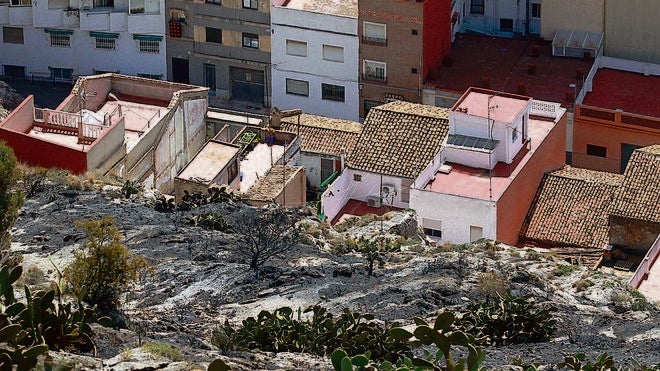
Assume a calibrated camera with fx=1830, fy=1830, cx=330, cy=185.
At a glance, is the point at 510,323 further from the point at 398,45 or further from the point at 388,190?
the point at 398,45

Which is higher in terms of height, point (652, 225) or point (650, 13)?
point (650, 13)

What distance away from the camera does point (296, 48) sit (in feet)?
278

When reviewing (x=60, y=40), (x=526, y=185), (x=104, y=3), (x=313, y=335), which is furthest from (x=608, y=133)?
(x=313, y=335)

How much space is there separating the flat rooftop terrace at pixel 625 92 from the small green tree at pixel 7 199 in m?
34.5

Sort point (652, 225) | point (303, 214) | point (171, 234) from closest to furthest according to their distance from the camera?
point (171, 234) → point (303, 214) → point (652, 225)

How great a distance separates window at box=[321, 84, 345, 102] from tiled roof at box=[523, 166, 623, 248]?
14.3 metres

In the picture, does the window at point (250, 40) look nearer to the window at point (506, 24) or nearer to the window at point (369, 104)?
the window at point (369, 104)

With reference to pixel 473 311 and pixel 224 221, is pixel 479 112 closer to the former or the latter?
pixel 224 221

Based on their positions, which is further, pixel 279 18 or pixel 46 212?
pixel 279 18

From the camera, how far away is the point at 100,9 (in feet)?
287

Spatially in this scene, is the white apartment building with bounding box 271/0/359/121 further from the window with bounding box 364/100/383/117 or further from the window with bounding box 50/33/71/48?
the window with bounding box 50/33/71/48

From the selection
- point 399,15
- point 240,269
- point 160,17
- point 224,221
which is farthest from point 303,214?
point 160,17

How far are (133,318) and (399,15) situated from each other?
132 ft

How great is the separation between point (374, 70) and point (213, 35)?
330 inches
